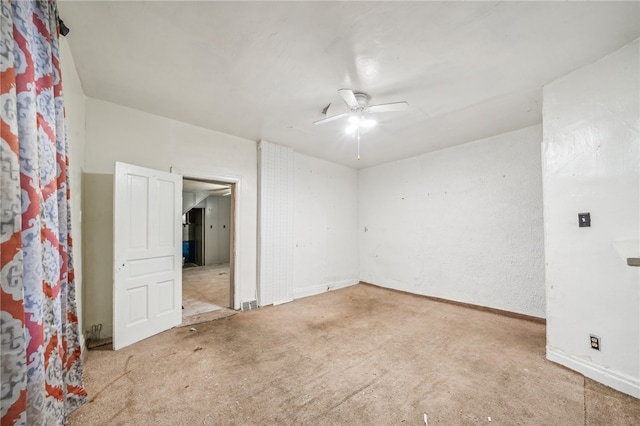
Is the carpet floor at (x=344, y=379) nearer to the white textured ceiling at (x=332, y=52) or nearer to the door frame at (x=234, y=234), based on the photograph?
the door frame at (x=234, y=234)

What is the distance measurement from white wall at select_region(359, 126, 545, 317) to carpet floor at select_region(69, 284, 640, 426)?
0.75 metres

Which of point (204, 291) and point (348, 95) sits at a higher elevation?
point (348, 95)

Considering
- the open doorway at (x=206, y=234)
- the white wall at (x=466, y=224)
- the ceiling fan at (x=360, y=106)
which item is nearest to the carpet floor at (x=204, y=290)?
the open doorway at (x=206, y=234)

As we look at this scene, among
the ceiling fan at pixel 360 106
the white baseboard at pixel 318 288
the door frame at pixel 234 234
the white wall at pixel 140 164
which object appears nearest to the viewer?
the ceiling fan at pixel 360 106

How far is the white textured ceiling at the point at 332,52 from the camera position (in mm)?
1642

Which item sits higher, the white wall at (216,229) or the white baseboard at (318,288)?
the white wall at (216,229)

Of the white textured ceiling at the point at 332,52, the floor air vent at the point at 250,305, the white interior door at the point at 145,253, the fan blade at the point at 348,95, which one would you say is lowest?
the floor air vent at the point at 250,305

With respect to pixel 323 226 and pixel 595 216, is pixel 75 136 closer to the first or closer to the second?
pixel 323 226

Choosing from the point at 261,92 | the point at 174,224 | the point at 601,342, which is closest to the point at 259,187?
the point at 174,224

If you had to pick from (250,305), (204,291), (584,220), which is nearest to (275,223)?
(250,305)

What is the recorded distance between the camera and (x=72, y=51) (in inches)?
79.4

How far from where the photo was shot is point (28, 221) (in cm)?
102

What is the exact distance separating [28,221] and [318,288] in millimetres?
4263

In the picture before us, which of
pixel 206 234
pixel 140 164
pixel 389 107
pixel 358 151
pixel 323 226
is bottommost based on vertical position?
pixel 206 234
